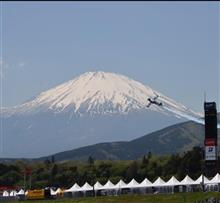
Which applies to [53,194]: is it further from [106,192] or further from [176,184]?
[176,184]

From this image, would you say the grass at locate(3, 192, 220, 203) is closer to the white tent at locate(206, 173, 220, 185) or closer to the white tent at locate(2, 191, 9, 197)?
the white tent at locate(206, 173, 220, 185)

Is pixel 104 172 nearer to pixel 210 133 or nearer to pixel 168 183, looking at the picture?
pixel 168 183

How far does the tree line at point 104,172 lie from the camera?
16112 centimetres

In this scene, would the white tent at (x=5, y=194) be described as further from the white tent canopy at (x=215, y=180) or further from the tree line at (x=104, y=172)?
the white tent canopy at (x=215, y=180)

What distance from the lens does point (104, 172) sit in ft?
586

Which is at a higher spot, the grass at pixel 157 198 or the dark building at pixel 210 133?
the dark building at pixel 210 133

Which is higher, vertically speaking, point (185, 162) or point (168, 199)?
point (185, 162)

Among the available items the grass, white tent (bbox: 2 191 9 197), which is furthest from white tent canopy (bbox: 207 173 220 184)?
white tent (bbox: 2 191 9 197)

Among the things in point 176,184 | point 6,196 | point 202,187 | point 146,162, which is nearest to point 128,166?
point 146,162

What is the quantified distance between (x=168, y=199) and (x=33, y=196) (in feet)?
123

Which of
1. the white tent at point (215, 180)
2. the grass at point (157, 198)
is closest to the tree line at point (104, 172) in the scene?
the white tent at point (215, 180)

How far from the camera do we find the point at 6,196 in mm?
146750

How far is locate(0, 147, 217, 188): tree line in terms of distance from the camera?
16112 cm

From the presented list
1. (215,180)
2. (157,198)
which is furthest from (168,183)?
(157,198)
